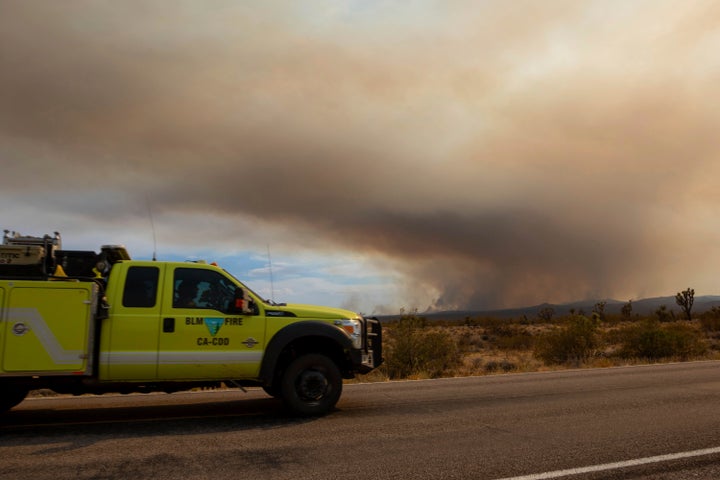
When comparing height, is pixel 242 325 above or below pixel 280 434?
above

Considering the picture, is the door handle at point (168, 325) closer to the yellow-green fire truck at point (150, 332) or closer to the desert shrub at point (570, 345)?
the yellow-green fire truck at point (150, 332)

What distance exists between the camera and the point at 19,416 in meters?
8.23

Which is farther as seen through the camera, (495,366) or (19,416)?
(495,366)

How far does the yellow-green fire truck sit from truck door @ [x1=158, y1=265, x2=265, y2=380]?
0.6 inches

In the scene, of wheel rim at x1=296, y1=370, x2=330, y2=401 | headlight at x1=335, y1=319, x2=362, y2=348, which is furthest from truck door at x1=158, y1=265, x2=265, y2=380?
headlight at x1=335, y1=319, x2=362, y2=348

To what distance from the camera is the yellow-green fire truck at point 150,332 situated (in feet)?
23.1

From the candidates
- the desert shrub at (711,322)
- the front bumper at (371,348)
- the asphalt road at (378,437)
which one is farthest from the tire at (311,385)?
the desert shrub at (711,322)

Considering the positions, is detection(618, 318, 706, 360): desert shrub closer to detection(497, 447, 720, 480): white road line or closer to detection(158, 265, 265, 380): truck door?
detection(497, 447, 720, 480): white road line

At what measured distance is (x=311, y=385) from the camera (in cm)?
802

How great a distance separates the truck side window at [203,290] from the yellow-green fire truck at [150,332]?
0.01m

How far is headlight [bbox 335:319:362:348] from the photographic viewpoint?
8.35 m

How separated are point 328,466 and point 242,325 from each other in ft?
9.70

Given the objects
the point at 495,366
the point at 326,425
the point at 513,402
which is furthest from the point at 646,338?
the point at 326,425

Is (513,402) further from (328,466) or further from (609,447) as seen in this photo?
(328,466)
